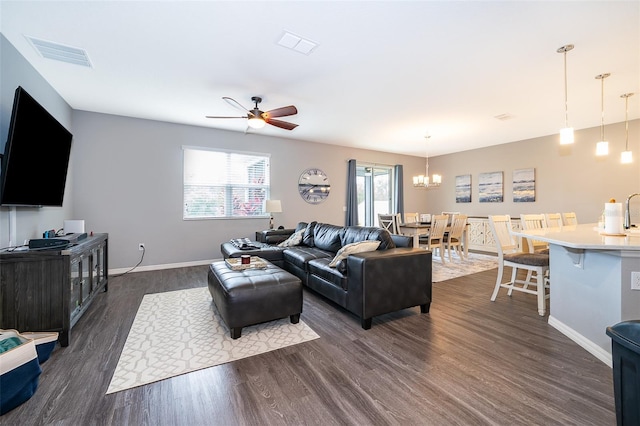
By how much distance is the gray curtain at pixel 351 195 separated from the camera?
7.12 meters

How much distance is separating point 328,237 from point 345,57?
8.10ft

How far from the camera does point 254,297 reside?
2457 mm

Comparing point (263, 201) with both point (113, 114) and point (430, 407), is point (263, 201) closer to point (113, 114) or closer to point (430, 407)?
point (113, 114)

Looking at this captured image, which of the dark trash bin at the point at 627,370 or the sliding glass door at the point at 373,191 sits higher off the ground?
the sliding glass door at the point at 373,191

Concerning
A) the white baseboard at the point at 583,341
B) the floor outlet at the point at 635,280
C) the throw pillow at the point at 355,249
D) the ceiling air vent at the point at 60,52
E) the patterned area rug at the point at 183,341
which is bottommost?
the patterned area rug at the point at 183,341

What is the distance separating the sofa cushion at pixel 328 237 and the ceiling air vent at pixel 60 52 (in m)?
3.59

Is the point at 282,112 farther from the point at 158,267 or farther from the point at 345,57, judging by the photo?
the point at 158,267

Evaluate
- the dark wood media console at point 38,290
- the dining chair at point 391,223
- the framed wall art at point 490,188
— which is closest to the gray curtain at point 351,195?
the dining chair at point 391,223

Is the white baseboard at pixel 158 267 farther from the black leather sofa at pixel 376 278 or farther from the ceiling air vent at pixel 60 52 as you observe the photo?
the ceiling air vent at pixel 60 52

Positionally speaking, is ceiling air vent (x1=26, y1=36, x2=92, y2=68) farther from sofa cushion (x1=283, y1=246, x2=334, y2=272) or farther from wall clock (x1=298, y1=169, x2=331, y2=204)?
wall clock (x1=298, y1=169, x2=331, y2=204)

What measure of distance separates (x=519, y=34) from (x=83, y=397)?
443 cm

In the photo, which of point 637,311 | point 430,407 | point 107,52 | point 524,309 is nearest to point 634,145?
point 524,309

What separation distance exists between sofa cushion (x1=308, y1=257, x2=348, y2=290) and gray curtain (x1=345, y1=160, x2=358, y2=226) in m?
3.64

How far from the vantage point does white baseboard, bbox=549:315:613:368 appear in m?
2.04
